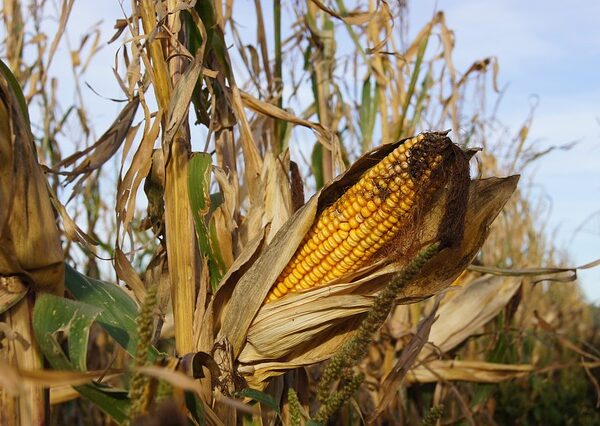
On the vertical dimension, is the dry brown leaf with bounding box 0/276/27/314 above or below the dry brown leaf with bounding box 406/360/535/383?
above

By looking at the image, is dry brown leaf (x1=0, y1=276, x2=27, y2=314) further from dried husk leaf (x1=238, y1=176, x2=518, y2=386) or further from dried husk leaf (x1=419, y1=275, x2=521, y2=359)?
dried husk leaf (x1=419, y1=275, x2=521, y2=359)

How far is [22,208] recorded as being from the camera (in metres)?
1.63

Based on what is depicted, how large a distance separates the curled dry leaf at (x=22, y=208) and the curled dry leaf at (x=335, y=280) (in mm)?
500

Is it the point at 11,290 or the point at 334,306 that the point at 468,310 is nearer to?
the point at 334,306

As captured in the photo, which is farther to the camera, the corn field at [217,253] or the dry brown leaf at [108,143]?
the dry brown leaf at [108,143]

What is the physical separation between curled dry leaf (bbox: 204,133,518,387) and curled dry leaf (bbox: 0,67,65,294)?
0.50 meters

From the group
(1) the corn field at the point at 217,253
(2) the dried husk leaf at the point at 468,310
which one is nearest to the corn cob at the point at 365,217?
(1) the corn field at the point at 217,253

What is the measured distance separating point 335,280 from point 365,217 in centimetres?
22

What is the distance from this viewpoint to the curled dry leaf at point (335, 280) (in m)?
1.86

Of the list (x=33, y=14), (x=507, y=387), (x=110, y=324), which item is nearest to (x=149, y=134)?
(x=110, y=324)

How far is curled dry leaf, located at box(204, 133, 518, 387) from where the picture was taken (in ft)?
Result: 6.09

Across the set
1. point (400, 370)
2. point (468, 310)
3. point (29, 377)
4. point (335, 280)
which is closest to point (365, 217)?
point (335, 280)

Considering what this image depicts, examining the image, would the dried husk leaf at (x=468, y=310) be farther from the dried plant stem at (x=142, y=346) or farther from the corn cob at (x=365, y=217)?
the dried plant stem at (x=142, y=346)

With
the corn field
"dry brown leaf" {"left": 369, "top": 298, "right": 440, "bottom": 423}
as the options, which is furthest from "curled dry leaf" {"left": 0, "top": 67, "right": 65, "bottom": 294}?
"dry brown leaf" {"left": 369, "top": 298, "right": 440, "bottom": 423}
